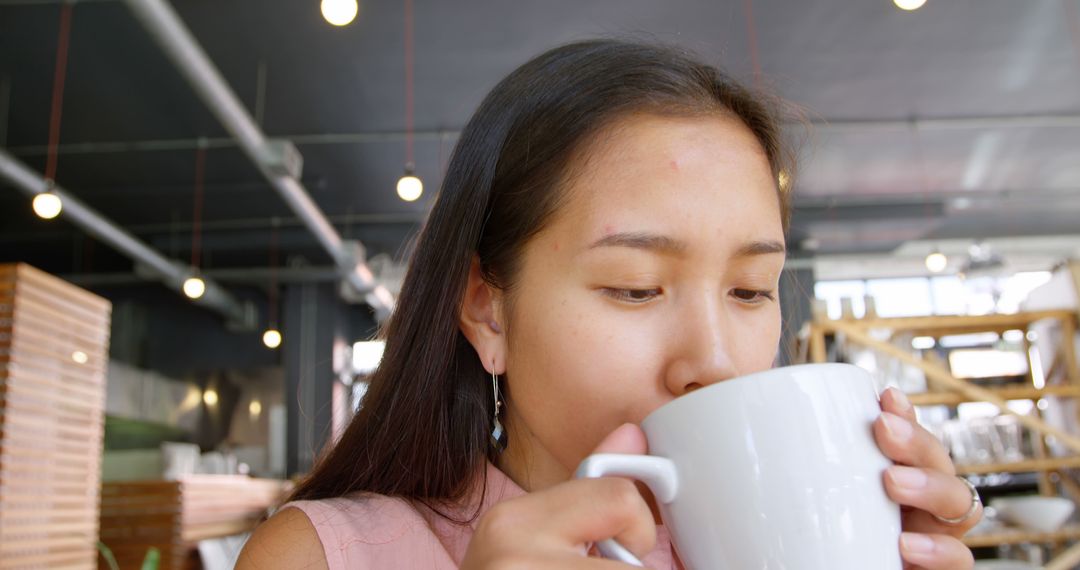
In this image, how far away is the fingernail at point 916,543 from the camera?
21.0 inches

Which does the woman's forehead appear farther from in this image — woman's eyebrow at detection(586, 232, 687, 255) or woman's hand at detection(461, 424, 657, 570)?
woman's hand at detection(461, 424, 657, 570)

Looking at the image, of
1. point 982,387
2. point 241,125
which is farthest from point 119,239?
point 982,387

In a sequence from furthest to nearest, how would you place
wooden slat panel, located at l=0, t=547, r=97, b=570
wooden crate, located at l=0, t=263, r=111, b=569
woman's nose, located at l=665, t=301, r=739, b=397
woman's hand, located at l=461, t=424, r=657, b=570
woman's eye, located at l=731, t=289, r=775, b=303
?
wooden crate, located at l=0, t=263, r=111, b=569
wooden slat panel, located at l=0, t=547, r=97, b=570
woman's eye, located at l=731, t=289, r=775, b=303
woman's nose, located at l=665, t=301, r=739, b=397
woman's hand, located at l=461, t=424, r=657, b=570

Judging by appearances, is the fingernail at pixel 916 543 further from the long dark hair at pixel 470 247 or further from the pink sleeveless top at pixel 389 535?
the long dark hair at pixel 470 247

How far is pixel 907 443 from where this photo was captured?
53 cm

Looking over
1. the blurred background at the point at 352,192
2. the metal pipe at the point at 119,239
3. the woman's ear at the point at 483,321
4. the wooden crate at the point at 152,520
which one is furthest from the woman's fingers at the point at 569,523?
the metal pipe at the point at 119,239

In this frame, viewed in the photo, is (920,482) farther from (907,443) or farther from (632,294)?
(632,294)

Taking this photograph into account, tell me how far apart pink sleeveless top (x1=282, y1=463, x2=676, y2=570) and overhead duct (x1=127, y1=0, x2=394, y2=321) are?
94.4 inches

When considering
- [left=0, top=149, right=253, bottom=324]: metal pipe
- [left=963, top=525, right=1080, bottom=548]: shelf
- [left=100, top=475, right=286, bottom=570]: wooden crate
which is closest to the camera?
[left=963, top=525, right=1080, bottom=548]: shelf

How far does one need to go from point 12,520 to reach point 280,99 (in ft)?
12.2

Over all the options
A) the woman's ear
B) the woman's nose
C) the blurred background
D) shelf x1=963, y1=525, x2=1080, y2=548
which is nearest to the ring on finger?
the woman's nose

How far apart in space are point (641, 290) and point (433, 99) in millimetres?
6338

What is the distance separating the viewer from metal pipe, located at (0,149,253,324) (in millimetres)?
6891

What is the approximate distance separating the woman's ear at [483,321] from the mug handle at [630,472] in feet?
1.10
